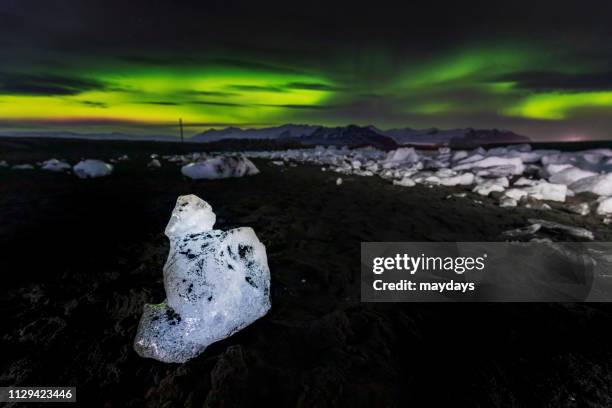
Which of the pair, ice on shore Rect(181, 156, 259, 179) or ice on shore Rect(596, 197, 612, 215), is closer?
ice on shore Rect(596, 197, 612, 215)

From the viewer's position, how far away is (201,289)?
9.15ft

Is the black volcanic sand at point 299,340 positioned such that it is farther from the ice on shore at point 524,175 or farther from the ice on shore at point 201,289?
the ice on shore at point 524,175

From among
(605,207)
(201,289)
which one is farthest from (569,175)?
(201,289)

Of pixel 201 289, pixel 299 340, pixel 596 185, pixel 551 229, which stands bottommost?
pixel 299 340

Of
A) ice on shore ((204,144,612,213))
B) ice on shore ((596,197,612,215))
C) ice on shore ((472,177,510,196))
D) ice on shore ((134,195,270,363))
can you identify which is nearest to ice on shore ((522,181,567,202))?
ice on shore ((204,144,612,213))

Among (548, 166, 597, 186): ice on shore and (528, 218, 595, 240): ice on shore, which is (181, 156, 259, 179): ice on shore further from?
(548, 166, 597, 186): ice on shore

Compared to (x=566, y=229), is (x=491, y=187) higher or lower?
higher

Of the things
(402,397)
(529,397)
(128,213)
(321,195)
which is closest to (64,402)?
(402,397)

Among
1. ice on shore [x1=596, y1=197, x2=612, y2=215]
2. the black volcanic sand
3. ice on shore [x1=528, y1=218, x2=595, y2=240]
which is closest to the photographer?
the black volcanic sand

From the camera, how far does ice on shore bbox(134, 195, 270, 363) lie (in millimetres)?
2490

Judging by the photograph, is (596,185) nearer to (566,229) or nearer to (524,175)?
(524,175)

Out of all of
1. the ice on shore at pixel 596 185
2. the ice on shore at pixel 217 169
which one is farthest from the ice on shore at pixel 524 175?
the ice on shore at pixel 217 169

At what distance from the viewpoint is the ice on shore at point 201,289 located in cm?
249

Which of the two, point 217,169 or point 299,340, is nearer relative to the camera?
point 299,340
